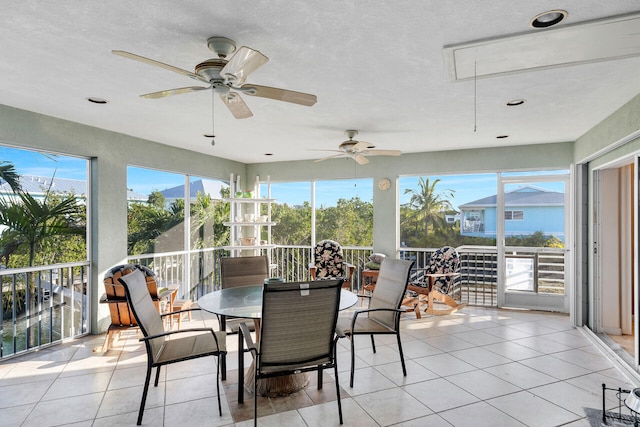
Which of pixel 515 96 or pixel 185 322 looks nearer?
A: pixel 515 96

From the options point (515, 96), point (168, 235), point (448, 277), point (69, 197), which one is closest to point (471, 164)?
point (448, 277)

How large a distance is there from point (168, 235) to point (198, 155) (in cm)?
142

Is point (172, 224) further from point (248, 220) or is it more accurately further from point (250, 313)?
point (250, 313)

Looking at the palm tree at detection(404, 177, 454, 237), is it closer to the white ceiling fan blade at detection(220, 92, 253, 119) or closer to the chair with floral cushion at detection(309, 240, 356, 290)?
the chair with floral cushion at detection(309, 240, 356, 290)

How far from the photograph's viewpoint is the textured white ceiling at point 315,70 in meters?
1.90

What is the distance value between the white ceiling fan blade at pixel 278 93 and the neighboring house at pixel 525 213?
14.8 feet

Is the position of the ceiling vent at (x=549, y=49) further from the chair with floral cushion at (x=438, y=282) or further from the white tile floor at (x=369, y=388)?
the chair with floral cushion at (x=438, y=282)

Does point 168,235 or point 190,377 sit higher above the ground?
point 168,235

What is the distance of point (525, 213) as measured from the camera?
562cm

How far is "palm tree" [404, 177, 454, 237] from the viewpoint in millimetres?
6258

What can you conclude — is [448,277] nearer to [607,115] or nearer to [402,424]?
[607,115]

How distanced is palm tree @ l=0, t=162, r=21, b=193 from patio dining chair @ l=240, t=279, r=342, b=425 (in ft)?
10.7

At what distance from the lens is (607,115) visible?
12.5 ft

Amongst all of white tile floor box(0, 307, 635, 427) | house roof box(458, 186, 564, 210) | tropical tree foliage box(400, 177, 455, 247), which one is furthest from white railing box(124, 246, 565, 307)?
white tile floor box(0, 307, 635, 427)
